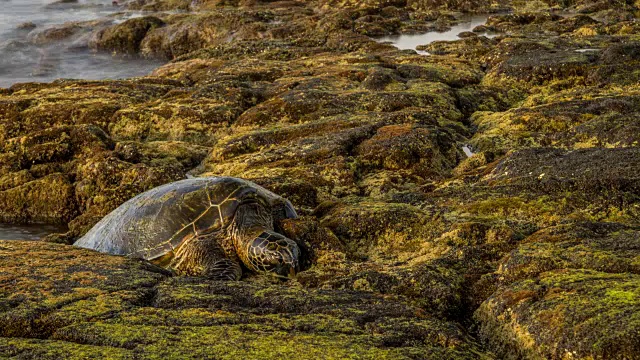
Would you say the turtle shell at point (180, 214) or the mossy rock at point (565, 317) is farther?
the turtle shell at point (180, 214)

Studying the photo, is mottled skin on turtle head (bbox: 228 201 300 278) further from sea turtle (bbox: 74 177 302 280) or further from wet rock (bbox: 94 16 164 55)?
wet rock (bbox: 94 16 164 55)

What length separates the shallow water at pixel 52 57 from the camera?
33250 mm

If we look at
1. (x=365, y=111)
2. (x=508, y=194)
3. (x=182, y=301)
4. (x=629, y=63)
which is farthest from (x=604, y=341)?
(x=629, y=63)

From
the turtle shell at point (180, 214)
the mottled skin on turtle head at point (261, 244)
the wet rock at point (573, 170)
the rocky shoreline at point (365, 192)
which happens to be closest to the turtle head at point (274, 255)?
the mottled skin on turtle head at point (261, 244)

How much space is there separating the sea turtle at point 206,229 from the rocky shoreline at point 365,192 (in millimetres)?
397

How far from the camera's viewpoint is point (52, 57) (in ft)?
123

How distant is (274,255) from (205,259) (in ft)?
3.53

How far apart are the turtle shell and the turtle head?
2.64 ft

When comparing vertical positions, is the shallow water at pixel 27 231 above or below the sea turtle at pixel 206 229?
below

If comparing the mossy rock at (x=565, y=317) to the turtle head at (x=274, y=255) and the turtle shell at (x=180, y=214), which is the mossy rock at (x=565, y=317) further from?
the turtle shell at (x=180, y=214)

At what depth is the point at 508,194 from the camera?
9875mm

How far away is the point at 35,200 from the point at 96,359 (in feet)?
33.2

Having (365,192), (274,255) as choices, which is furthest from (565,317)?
(365,192)

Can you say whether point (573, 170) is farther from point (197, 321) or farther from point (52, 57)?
point (52, 57)
